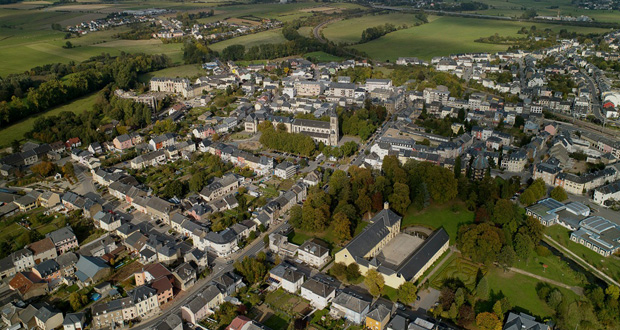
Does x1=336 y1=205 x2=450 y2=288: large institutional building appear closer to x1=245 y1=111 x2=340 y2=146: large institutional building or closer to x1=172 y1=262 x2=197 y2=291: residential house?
x1=172 y1=262 x2=197 y2=291: residential house

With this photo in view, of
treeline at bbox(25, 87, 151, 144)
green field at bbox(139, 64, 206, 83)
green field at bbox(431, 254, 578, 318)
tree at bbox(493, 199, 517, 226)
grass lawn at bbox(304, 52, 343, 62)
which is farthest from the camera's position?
grass lawn at bbox(304, 52, 343, 62)

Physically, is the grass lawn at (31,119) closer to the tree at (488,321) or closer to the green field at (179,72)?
the green field at (179,72)

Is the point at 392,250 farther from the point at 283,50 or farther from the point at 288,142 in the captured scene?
the point at 283,50

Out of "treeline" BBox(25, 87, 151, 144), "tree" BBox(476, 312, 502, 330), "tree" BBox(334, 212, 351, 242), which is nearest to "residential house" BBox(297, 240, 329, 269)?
"tree" BBox(334, 212, 351, 242)

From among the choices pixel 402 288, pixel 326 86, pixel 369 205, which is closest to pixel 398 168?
pixel 369 205

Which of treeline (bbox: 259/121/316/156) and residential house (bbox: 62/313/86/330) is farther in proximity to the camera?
treeline (bbox: 259/121/316/156)
